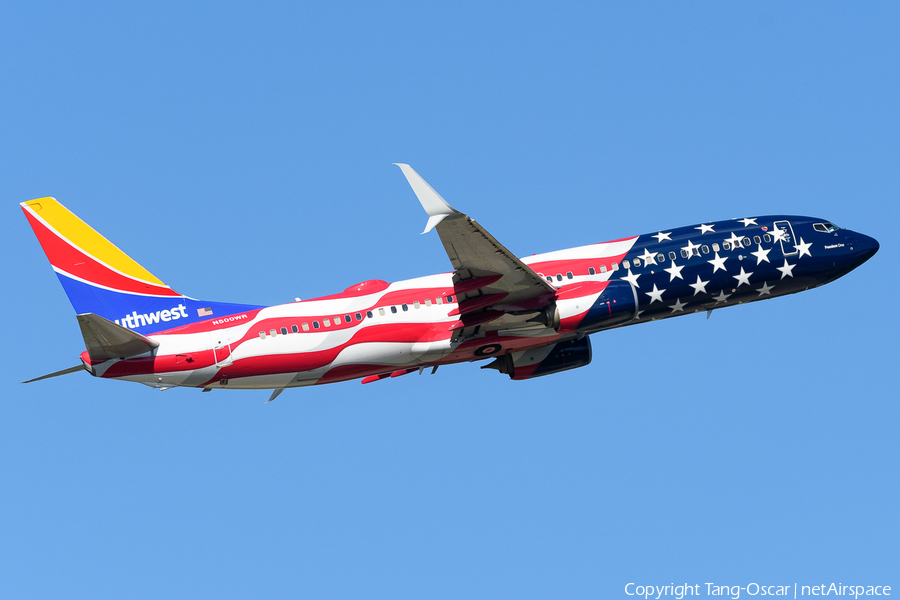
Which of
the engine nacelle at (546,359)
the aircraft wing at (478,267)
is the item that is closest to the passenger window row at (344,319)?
the aircraft wing at (478,267)

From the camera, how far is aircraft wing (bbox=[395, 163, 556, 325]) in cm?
3553

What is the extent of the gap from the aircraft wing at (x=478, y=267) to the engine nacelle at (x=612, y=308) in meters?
1.96

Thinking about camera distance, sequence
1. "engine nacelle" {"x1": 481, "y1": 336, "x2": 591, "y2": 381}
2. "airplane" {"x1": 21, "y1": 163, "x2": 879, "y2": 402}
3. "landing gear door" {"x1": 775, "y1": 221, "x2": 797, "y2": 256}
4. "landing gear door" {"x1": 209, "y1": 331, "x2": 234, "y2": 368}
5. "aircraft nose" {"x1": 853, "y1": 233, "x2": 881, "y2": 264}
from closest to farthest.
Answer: "airplane" {"x1": 21, "y1": 163, "x2": 879, "y2": 402}, "landing gear door" {"x1": 209, "y1": 331, "x2": 234, "y2": 368}, "engine nacelle" {"x1": 481, "y1": 336, "x2": 591, "y2": 381}, "landing gear door" {"x1": 775, "y1": 221, "x2": 797, "y2": 256}, "aircraft nose" {"x1": 853, "y1": 233, "x2": 881, "y2": 264}

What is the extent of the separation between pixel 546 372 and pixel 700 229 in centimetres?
991

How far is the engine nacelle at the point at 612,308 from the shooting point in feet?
139

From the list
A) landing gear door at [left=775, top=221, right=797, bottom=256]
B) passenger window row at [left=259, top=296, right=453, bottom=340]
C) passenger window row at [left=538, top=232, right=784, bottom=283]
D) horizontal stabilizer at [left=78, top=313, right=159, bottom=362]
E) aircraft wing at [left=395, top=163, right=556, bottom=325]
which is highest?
landing gear door at [left=775, top=221, right=797, bottom=256]

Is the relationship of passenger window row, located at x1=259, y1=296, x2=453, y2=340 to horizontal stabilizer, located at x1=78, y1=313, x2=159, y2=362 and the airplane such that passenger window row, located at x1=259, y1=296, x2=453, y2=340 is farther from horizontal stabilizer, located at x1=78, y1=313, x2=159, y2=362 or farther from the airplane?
horizontal stabilizer, located at x1=78, y1=313, x2=159, y2=362

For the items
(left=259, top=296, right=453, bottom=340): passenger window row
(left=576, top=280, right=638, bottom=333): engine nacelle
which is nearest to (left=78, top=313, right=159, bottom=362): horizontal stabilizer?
(left=259, top=296, right=453, bottom=340): passenger window row

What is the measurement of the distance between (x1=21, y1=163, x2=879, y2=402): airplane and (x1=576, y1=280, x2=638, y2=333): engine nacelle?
58 mm

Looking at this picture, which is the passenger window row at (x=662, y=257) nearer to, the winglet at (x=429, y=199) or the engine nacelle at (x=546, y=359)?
the engine nacelle at (x=546, y=359)

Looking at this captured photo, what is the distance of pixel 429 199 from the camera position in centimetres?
3538

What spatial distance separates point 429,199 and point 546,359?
13676mm

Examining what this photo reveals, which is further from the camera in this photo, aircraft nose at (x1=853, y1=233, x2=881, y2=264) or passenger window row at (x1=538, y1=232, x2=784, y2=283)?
aircraft nose at (x1=853, y1=233, x2=881, y2=264)

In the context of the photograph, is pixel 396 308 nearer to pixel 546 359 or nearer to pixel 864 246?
pixel 546 359
